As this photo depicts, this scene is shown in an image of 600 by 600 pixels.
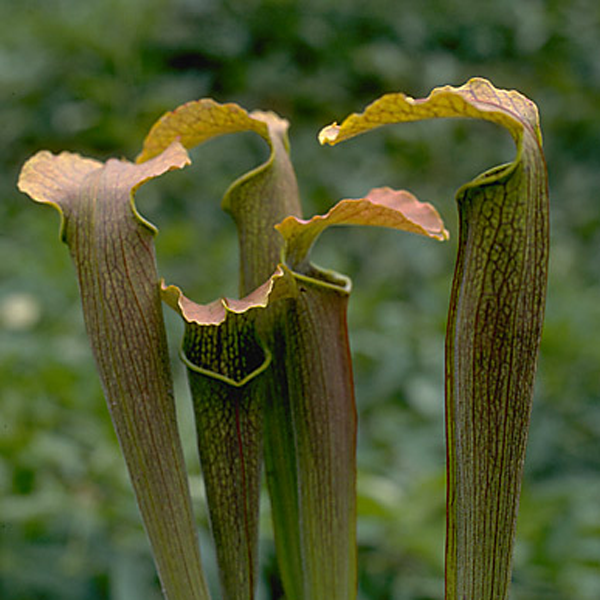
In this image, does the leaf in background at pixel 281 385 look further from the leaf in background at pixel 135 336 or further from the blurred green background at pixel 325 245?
the blurred green background at pixel 325 245

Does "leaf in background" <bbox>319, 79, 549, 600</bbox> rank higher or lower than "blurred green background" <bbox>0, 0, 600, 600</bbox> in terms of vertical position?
higher

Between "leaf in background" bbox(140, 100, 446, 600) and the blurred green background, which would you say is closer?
"leaf in background" bbox(140, 100, 446, 600)

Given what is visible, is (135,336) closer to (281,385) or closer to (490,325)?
(281,385)

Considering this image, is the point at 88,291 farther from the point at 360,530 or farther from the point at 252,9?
the point at 252,9

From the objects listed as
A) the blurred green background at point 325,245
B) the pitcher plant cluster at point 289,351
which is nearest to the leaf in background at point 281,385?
the pitcher plant cluster at point 289,351

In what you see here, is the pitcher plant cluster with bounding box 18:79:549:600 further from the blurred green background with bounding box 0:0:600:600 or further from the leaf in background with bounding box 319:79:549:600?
the blurred green background with bounding box 0:0:600:600

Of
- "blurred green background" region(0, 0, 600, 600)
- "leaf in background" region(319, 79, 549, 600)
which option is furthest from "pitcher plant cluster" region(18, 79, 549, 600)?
"blurred green background" region(0, 0, 600, 600)

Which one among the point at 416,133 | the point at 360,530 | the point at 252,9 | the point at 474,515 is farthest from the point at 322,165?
the point at 474,515

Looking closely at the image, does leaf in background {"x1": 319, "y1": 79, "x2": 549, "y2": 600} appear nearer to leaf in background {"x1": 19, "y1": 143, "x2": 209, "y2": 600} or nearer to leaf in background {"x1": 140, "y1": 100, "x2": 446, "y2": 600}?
leaf in background {"x1": 140, "y1": 100, "x2": 446, "y2": 600}
